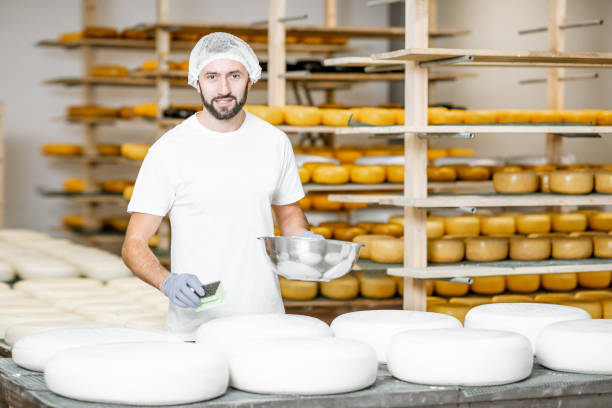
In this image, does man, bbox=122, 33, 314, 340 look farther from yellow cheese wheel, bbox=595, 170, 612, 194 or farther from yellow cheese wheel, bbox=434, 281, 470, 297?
yellow cheese wheel, bbox=595, 170, 612, 194

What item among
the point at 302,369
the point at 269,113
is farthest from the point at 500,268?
the point at 302,369

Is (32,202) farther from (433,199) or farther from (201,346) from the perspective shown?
(201,346)

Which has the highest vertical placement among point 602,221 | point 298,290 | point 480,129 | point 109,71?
point 109,71

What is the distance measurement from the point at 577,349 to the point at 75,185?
6.18m

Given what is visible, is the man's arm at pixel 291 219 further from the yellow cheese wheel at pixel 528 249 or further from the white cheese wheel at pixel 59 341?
the yellow cheese wheel at pixel 528 249

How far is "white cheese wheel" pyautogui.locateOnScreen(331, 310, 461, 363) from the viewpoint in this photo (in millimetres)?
2039

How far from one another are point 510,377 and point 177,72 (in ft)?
14.0

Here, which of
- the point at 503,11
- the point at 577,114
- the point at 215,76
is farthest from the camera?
the point at 503,11

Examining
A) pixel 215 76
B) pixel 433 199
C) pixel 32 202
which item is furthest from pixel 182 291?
pixel 32 202

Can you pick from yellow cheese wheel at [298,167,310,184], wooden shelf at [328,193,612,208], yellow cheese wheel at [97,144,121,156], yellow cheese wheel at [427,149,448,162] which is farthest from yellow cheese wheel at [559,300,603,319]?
yellow cheese wheel at [97,144,121,156]

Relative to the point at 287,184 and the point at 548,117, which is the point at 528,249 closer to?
the point at 548,117

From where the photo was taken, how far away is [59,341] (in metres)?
1.97

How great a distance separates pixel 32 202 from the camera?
8.11 metres

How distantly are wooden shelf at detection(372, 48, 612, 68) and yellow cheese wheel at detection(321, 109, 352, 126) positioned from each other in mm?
901
